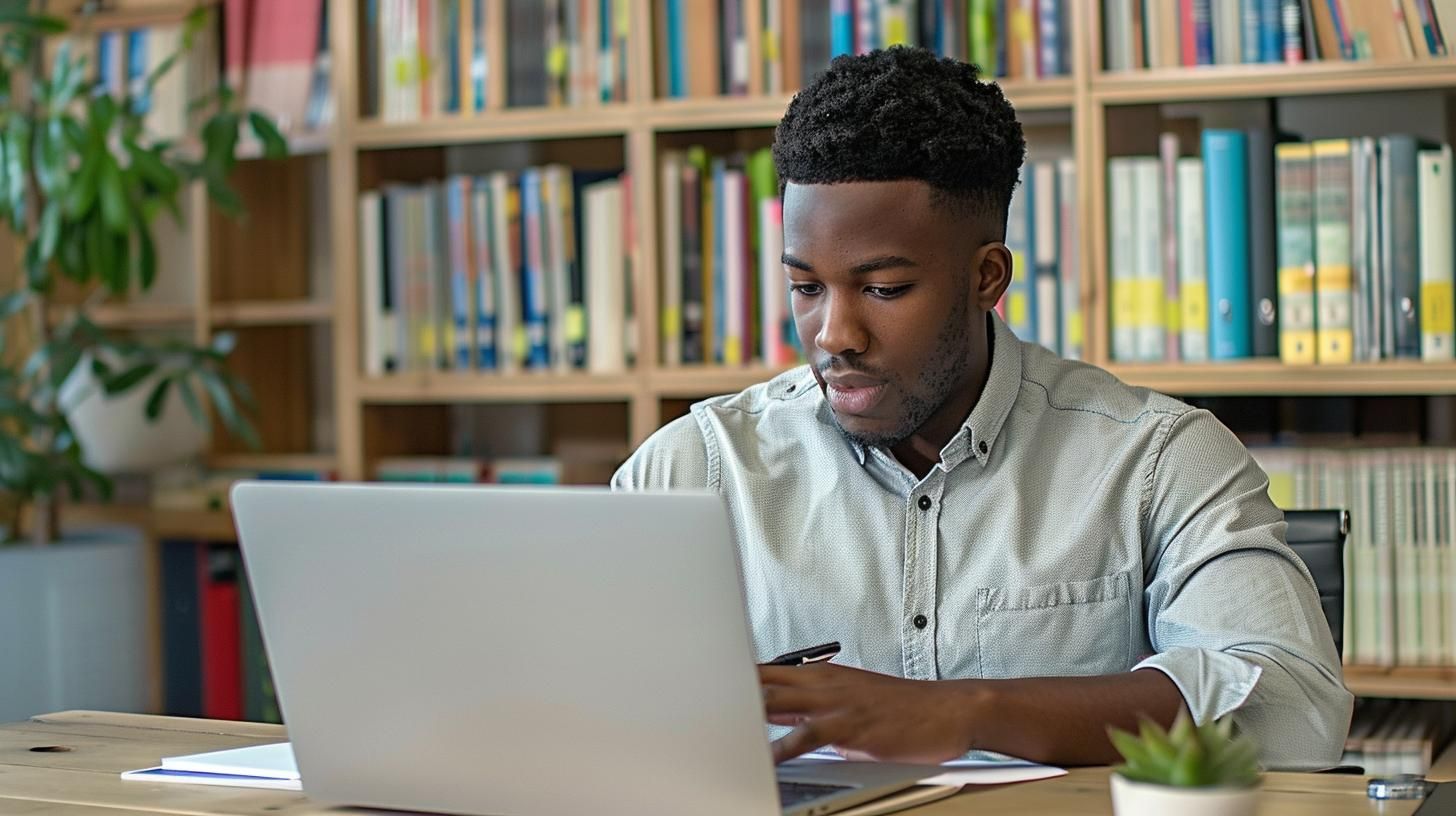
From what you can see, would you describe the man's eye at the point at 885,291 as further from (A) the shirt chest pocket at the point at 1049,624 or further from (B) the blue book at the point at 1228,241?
(B) the blue book at the point at 1228,241

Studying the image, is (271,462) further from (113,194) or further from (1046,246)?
(1046,246)

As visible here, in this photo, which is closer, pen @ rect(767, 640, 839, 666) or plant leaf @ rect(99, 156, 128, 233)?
pen @ rect(767, 640, 839, 666)

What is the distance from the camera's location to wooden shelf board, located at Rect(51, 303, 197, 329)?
319cm

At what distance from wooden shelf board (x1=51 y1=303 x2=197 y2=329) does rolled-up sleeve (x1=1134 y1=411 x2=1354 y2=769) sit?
2.19m

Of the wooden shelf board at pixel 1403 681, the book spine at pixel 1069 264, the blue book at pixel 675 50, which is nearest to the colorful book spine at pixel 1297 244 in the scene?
the book spine at pixel 1069 264

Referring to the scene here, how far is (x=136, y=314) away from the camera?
10.6 ft

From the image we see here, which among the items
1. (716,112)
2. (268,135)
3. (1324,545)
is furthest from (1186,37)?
(268,135)

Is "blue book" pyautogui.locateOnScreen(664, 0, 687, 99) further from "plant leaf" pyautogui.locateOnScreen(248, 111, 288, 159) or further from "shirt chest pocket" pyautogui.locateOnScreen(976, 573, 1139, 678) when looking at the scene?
"shirt chest pocket" pyautogui.locateOnScreen(976, 573, 1139, 678)

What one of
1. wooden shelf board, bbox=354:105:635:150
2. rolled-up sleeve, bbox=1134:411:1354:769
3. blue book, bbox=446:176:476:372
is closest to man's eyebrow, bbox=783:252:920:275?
rolled-up sleeve, bbox=1134:411:1354:769

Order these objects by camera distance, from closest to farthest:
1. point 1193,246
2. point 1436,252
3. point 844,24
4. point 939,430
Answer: point 939,430 → point 1436,252 → point 1193,246 → point 844,24

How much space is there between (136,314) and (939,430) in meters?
2.14

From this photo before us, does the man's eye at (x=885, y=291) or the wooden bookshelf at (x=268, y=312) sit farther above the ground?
the wooden bookshelf at (x=268, y=312)

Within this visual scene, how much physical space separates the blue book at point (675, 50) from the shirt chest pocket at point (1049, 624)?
1.48m

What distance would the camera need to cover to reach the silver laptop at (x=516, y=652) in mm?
946
